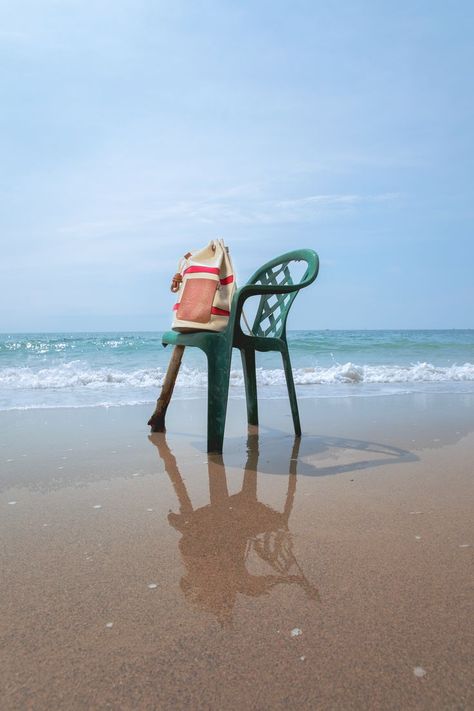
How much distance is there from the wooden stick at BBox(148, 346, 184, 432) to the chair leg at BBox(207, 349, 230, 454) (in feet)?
1.95

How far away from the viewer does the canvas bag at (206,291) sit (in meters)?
3.11

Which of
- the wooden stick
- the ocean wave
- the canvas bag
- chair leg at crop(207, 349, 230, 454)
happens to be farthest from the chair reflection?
the ocean wave

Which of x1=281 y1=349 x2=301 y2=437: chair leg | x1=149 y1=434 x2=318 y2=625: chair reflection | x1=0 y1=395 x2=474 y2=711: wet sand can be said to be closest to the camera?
x1=0 y1=395 x2=474 y2=711: wet sand

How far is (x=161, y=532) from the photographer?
1865mm

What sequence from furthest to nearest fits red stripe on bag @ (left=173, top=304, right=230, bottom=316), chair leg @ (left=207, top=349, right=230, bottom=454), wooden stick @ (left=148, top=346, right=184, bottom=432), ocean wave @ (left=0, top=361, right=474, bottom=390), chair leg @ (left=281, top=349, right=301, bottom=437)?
ocean wave @ (left=0, top=361, right=474, bottom=390) → wooden stick @ (left=148, top=346, right=184, bottom=432) → chair leg @ (left=281, top=349, right=301, bottom=437) → red stripe on bag @ (left=173, top=304, right=230, bottom=316) → chair leg @ (left=207, top=349, right=230, bottom=454)

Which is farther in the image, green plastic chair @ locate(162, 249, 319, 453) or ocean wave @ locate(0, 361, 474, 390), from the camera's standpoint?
ocean wave @ locate(0, 361, 474, 390)

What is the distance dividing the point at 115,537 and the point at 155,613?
56 cm

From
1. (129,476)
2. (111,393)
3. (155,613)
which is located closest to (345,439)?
(129,476)

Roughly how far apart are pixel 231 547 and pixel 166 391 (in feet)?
6.94

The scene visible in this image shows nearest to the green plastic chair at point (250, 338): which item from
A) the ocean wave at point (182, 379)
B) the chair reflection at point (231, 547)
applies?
the chair reflection at point (231, 547)

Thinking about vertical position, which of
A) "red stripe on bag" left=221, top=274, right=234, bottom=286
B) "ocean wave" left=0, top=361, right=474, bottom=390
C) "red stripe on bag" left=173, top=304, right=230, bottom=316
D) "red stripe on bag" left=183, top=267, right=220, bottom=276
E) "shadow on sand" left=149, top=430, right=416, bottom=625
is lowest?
"ocean wave" left=0, top=361, right=474, bottom=390

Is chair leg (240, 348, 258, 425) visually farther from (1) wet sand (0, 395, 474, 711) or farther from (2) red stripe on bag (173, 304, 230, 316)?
(1) wet sand (0, 395, 474, 711)

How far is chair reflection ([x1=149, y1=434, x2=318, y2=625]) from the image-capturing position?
1.42 meters

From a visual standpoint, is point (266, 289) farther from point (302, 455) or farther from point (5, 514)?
point (5, 514)
